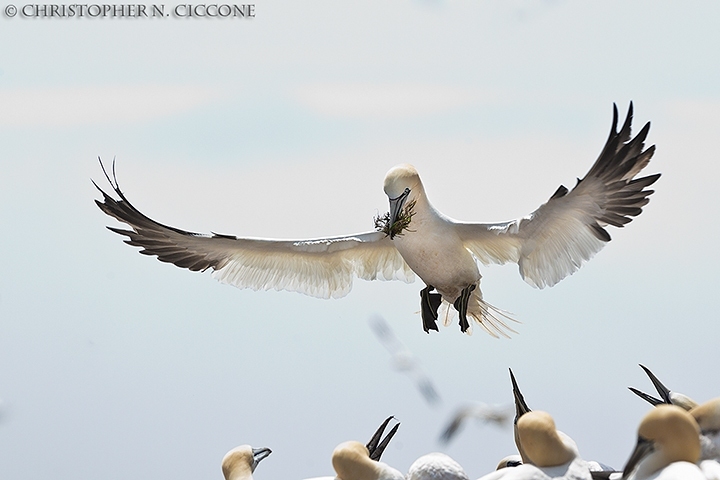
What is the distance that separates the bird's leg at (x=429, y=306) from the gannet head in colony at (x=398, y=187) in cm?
112

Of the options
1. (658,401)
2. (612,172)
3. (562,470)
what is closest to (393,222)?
(612,172)

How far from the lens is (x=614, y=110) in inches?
333

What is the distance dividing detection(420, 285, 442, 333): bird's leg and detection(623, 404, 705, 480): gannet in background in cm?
417

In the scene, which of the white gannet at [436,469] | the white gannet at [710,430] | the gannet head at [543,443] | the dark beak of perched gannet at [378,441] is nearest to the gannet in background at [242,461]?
the dark beak of perched gannet at [378,441]

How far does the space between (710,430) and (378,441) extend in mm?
2736

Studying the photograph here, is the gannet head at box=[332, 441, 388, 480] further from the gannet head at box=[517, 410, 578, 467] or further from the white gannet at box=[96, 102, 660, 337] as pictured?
the white gannet at box=[96, 102, 660, 337]

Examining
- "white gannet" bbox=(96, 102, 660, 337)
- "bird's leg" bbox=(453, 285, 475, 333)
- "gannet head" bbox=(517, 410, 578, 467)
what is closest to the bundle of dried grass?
"white gannet" bbox=(96, 102, 660, 337)

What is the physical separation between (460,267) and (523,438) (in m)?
3.26

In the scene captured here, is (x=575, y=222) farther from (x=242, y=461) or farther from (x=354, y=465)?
(x=242, y=461)

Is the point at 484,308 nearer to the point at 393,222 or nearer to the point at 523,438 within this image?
the point at 393,222

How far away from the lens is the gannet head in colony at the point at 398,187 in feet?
31.3

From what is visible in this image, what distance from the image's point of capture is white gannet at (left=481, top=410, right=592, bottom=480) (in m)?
6.78

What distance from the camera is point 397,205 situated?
31.4ft

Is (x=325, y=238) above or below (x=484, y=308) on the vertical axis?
A: above
